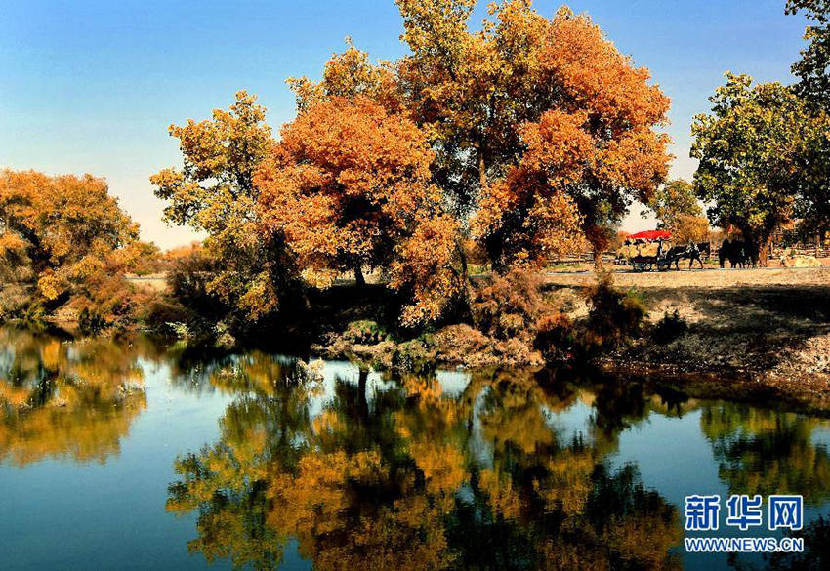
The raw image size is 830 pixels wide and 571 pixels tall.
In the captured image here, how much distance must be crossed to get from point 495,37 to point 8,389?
29082mm

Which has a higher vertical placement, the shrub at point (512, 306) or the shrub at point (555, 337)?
the shrub at point (512, 306)

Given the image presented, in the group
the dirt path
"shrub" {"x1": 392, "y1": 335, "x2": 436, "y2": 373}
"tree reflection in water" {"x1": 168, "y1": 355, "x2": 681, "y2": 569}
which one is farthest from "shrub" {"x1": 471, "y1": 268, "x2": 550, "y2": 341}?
"tree reflection in water" {"x1": 168, "y1": 355, "x2": 681, "y2": 569}

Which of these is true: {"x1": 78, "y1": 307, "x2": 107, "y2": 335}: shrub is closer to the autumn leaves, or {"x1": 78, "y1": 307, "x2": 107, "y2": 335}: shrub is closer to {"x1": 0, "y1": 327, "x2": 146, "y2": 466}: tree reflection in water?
{"x1": 0, "y1": 327, "x2": 146, "y2": 466}: tree reflection in water

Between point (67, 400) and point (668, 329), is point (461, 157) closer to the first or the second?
point (668, 329)

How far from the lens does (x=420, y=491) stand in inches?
609

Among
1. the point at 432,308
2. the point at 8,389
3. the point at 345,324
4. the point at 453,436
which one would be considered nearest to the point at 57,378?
the point at 8,389

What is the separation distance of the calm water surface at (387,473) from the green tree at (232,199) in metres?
14.4

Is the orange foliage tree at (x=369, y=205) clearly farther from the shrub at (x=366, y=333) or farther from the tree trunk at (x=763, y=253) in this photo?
the tree trunk at (x=763, y=253)

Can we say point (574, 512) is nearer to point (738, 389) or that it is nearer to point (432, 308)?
point (738, 389)

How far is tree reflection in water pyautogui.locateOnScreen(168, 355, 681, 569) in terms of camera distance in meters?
12.4

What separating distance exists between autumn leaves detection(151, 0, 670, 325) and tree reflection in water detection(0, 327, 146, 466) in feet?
33.4

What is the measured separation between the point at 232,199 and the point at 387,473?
101ft

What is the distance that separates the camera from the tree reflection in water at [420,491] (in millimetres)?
12438

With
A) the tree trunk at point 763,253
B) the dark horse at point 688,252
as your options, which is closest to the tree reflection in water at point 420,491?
the dark horse at point 688,252
